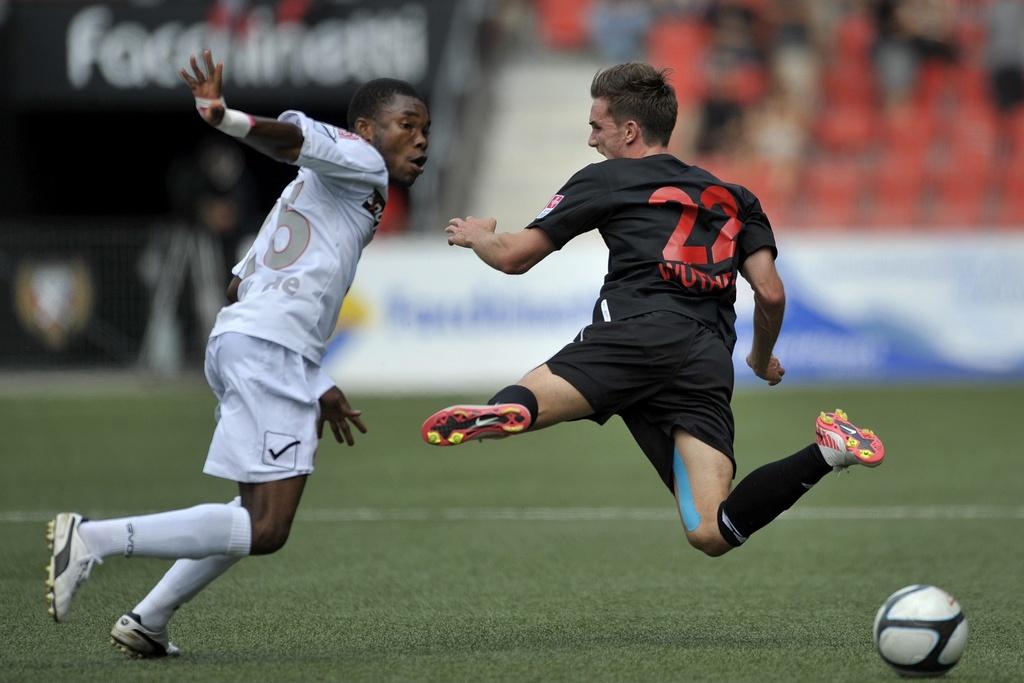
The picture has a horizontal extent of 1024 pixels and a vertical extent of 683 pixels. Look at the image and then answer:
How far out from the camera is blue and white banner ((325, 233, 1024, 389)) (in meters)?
→ 17.7

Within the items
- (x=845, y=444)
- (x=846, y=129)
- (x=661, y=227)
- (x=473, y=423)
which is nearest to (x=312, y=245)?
(x=473, y=423)

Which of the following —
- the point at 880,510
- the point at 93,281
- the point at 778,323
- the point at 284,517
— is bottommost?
the point at 93,281

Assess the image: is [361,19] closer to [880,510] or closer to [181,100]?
[181,100]

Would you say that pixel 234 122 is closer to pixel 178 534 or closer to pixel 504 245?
pixel 504 245

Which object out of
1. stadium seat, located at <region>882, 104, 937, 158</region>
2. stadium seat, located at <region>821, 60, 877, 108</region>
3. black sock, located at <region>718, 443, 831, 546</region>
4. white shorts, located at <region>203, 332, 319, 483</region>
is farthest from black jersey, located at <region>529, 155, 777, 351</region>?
stadium seat, located at <region>821, 60, 877, 108</region>

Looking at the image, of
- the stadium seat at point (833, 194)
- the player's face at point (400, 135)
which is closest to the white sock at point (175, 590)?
the player's face at point (400, 135)

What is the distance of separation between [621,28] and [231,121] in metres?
18.2

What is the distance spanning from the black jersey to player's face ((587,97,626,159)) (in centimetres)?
7

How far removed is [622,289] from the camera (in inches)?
234

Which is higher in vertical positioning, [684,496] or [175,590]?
[684,496]

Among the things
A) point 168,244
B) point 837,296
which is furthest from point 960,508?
point 168,244

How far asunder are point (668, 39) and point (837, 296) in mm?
6021

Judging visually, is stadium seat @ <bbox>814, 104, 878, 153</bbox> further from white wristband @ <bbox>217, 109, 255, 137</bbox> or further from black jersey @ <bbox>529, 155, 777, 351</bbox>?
white wristband @ <bbox>217, 109, 255, 137</bbox>

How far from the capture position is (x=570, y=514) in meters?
9.66
